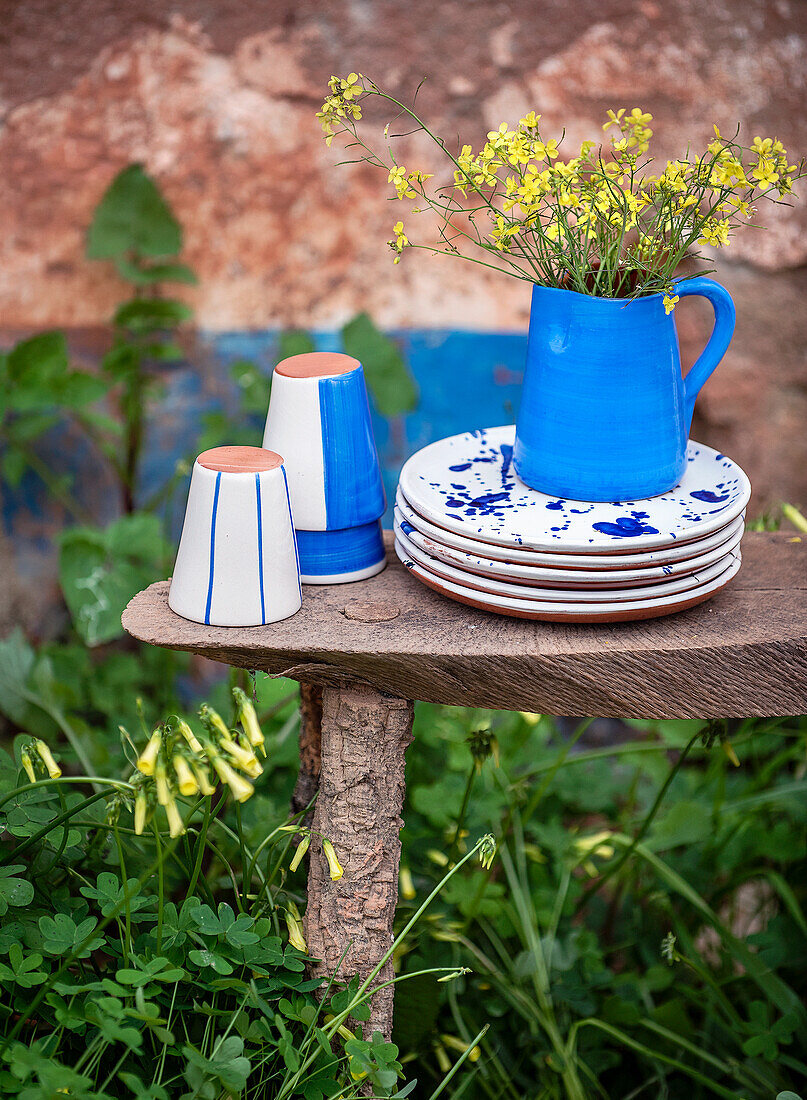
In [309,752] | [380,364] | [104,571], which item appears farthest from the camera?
[380,364]

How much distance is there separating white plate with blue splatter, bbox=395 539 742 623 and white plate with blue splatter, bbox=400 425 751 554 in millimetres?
65

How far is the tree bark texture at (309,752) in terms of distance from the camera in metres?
1.28

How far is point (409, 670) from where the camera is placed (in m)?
1.04

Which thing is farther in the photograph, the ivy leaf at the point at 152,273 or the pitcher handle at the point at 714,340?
the ivy leaf at the point at 152,273

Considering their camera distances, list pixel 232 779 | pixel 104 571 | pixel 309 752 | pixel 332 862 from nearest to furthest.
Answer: pixel 232 779 → pixel 332 862 → pixel 309 752 → pixel 104 571

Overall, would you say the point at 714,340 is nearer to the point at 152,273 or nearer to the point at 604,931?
the point at 604,931

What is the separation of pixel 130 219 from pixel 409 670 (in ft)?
4.27

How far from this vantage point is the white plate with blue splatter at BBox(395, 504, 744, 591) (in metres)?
1.01

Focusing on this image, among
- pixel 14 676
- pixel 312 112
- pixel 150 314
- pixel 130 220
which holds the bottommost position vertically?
pixel 14 676

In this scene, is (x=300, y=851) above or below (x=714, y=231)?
below

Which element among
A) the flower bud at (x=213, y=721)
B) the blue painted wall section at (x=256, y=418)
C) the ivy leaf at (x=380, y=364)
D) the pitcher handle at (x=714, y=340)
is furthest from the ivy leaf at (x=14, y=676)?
the pitcher handle at (x=714, y=340)

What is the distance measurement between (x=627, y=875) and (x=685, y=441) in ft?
3.19

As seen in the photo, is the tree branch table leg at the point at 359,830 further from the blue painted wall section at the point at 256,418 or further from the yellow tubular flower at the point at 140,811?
the blue painted wall section at the point at 256,418

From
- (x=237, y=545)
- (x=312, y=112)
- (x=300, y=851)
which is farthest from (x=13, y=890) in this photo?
(x=312, y=112)
